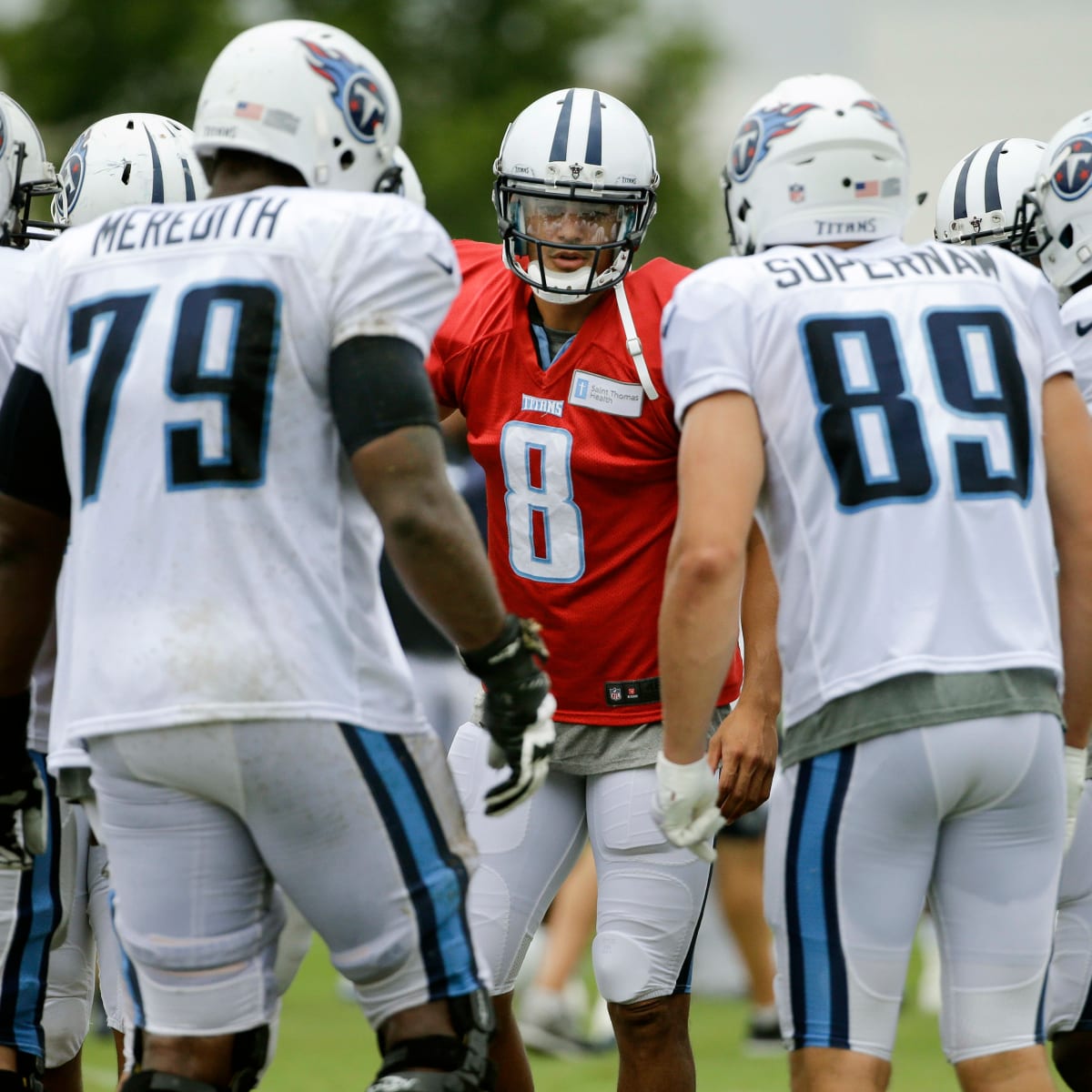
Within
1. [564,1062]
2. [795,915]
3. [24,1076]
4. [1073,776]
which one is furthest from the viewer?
[564,1062]

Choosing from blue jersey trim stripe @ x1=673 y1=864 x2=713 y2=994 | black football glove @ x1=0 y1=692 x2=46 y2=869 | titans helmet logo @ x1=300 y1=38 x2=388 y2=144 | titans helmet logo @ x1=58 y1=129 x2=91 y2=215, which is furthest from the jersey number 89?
titans helmet logo @ x1=58 y1=129 x2=91 y2=215

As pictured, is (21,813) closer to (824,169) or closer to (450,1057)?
(450,1057)

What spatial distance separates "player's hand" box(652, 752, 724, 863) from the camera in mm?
3260

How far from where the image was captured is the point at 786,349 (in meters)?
3.07

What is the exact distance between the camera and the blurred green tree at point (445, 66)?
78.1 ft

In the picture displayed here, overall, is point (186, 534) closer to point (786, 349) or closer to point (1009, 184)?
point (786, 349)

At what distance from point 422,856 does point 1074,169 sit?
7.00 feet

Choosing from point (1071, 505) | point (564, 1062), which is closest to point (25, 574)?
point (1071, 505)

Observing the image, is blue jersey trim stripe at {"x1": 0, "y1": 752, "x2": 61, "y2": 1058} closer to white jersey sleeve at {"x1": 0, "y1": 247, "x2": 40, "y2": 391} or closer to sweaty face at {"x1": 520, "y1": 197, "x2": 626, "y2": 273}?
white jersey sleeve at {"x1": 0, "y1": 247, "x2": 40, "y2": 391}

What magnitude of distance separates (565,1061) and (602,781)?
2863 mm

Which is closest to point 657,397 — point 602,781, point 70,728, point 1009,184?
point 602,781

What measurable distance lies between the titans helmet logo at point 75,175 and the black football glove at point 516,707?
77.2 inches

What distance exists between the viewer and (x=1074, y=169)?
3.92 m

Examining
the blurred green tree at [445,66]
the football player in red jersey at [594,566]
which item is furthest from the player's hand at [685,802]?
the blurred green tree at [445,66]
